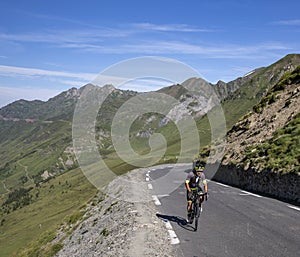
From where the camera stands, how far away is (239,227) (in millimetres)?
13445

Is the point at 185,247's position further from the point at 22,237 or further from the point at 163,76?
the point at 22,237

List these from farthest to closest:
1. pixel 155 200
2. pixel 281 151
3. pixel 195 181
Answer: pixel 281 151 → pixel 155 200 → pixel 195 181

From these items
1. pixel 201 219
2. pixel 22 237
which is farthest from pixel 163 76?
pixel 22 237

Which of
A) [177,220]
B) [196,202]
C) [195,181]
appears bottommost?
[177,220]

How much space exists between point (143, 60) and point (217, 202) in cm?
1025

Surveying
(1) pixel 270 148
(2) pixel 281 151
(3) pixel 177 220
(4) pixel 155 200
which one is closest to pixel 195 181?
(3) pixel 177 220

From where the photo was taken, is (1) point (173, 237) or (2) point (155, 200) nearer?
(1) point (173, 237)

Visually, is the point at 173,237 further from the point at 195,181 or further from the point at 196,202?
the point at 195,181

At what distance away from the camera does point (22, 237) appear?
142625mm

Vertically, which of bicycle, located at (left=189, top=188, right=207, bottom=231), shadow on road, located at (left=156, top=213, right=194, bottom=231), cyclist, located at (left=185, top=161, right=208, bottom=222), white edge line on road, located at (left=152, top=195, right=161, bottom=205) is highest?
cyclist, located at (left=185, top=161, right=208, bottom=222)

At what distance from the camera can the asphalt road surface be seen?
35.0 ft

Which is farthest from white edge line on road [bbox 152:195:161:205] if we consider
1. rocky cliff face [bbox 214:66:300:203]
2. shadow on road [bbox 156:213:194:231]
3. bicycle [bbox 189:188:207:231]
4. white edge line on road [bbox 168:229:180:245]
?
rocky cliff face [bbox 214:66:300:203]

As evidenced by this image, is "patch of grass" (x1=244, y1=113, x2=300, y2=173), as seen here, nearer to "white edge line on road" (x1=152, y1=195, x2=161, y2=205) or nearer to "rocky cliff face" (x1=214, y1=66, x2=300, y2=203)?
"rocky cliff face" (x1=214, y1=66, x2=300, y2=203)

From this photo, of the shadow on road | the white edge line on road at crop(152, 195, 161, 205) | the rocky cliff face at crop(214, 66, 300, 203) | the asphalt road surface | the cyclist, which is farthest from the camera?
the rocky cliff face at crop(214, 66, 300, 203)
